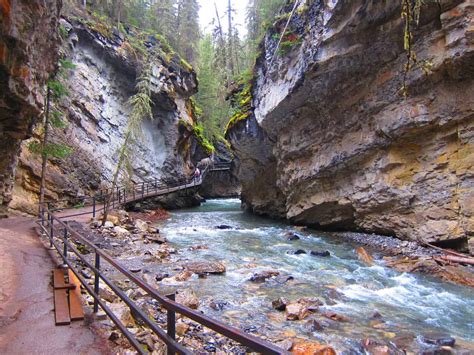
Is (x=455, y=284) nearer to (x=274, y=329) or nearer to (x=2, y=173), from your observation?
(x=274, y=329)

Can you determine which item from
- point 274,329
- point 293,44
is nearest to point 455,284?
point 274,329

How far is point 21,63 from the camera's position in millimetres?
6879

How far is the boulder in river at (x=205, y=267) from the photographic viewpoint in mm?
8891

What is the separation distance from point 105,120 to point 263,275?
19795 mm

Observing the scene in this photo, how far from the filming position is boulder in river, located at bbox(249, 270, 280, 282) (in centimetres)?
840

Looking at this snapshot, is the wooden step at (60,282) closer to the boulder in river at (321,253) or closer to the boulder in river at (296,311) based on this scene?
the boulder in river at (296,311)

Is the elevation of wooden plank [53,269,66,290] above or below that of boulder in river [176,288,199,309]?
above

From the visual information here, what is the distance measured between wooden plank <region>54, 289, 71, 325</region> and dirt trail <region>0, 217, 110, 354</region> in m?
0.07

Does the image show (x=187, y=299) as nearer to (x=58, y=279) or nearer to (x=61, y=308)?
(x=58, y=279)

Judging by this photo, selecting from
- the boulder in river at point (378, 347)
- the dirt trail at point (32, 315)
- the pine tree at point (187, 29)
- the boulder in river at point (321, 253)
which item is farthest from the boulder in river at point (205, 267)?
the pine tree at point (187, 29)

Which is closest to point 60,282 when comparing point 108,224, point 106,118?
point 108,224

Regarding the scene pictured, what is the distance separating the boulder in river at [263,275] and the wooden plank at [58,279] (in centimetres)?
447

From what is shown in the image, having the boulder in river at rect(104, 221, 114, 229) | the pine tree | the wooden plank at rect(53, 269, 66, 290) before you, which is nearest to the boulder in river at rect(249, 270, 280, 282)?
the wooden plank at rect(53, 269, 66, 290)

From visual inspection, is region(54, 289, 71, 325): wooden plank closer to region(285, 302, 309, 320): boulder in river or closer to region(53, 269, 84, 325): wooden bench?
region(53, 269, 84, 325): wooden bench
